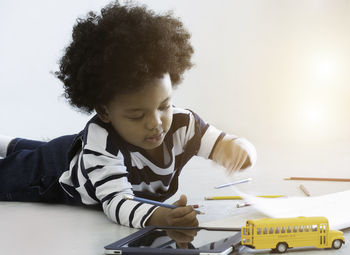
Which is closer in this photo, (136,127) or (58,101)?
(136,127)

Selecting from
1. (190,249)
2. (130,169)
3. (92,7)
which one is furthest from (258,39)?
(190,249)

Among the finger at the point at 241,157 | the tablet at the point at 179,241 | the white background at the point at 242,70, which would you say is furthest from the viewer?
the white background at the point at 242,70

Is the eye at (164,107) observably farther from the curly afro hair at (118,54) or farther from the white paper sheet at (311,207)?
the white paper sheet at (311,207)

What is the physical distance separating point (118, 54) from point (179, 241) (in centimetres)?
20

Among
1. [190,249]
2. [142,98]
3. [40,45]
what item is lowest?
[190,249]

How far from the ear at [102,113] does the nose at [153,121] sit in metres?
0.05

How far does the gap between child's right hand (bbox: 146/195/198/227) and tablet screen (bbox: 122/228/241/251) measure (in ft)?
0.05

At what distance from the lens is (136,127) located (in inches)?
21.1

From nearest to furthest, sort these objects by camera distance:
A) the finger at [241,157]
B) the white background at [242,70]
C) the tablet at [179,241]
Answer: the tablet at [179,241] < the finger at [241,157] < the white background at [242,70]

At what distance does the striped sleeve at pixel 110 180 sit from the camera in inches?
20.0

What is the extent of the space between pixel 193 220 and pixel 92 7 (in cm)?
66

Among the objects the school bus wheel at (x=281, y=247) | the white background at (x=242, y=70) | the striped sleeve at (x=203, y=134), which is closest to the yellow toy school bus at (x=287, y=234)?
the school bus wheel at (x=281, y=247)

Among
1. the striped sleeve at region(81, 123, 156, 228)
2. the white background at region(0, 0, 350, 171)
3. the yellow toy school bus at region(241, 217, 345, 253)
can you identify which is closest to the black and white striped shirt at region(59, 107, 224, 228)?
the striped sleeve at region(81, 123, 156, 228)

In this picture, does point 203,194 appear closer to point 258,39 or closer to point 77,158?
point 77,158
